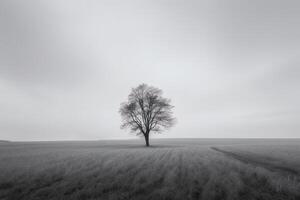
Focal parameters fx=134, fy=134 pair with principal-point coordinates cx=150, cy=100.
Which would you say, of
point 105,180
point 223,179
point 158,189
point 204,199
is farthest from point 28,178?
point 223,179

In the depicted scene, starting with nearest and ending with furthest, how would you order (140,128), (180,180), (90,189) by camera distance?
(90,189)
(180,180)
(140,128)

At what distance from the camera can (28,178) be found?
7031mm

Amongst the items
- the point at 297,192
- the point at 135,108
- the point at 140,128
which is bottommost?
the point at 297,192

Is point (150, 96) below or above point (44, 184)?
above

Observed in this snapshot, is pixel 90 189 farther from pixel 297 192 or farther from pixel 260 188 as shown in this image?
pixel 297 192

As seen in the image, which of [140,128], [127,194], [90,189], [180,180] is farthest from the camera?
[140,128]

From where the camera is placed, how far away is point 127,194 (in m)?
5.02

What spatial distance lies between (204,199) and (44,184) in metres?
6.98

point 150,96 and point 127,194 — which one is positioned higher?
point 150,96

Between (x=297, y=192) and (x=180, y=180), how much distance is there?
177 inches

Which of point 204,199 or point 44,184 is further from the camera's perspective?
point 44,184

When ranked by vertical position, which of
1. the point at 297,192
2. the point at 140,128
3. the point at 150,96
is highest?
the point at 150,96

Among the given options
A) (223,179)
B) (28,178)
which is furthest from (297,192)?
(28,178)

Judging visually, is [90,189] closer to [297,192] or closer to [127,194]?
[127,194]
